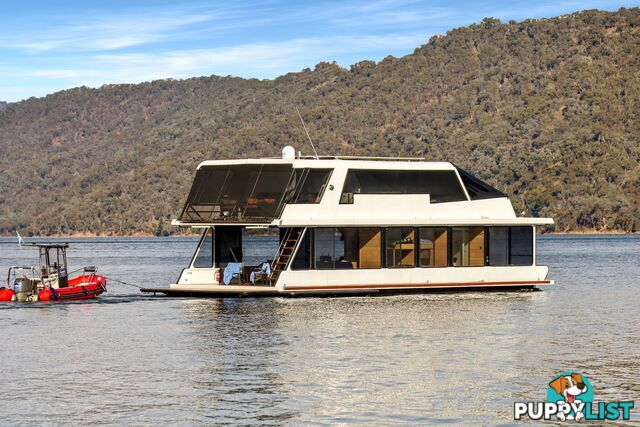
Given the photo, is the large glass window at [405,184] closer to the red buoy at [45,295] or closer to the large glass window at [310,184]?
the large glass window at [310,184]

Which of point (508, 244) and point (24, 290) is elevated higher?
point (508, 244)

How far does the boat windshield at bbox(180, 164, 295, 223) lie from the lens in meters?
38.3

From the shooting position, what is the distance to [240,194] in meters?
38.7

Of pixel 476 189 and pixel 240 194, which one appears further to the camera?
pixel 476 189

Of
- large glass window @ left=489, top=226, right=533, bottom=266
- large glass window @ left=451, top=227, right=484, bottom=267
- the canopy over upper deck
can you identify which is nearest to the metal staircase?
the canopy over upper deck

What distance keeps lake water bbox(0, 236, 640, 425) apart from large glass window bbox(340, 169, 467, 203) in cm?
384

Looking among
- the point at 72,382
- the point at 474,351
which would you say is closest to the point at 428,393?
the point at 474,351

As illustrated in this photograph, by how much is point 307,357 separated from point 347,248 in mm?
11631

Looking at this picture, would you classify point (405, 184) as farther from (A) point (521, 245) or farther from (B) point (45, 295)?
(B) point (45, 295)

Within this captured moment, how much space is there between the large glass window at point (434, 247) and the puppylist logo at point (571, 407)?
17.3m

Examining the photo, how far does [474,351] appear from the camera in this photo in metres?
28.3

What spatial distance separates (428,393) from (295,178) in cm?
1737

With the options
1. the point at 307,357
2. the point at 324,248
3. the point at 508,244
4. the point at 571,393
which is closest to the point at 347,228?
the point at 324,248

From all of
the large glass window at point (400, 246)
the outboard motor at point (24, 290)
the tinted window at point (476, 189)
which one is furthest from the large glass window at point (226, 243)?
the tinted window at point (476, 189)
